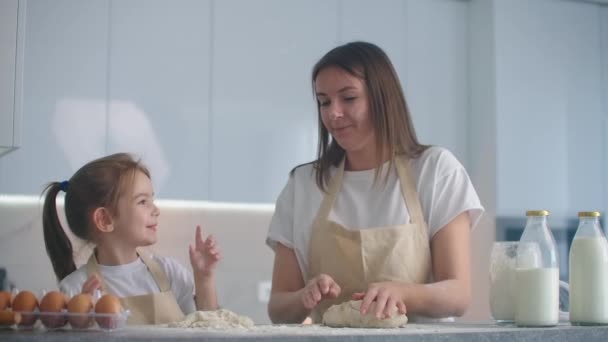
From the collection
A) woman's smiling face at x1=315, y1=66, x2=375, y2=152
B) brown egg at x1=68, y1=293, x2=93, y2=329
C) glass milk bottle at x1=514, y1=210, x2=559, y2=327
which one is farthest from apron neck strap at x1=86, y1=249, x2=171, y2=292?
glass milk bottle at x1=514, y1=210, x2=559, y2=327

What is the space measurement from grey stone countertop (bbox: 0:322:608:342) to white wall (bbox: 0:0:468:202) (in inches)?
74.6

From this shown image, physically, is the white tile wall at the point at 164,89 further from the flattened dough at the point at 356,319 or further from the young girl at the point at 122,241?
the flattened dough at the point at 356,319

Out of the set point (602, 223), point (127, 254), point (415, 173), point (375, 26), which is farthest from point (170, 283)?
point (602, 223)

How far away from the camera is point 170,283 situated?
2016 millimetres

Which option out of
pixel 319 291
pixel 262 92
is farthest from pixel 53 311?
pixel 262 92

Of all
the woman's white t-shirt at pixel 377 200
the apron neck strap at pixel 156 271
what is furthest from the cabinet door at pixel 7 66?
the woman's white t-shirt at pixel 377 200

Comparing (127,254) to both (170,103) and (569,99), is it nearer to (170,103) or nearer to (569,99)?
(170,103)

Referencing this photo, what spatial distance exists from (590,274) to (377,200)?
21.0 inches

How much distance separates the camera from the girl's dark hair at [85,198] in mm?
1987

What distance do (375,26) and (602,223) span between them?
1345 mm

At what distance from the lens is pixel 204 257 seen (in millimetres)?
1886

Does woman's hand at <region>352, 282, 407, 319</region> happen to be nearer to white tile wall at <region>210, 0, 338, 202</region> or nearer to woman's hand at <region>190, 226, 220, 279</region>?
woman's hand at <region>190, 226, 220, 279</region>

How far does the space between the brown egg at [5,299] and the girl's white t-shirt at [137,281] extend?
62cm

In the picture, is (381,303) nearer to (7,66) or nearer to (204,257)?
(204,257)
